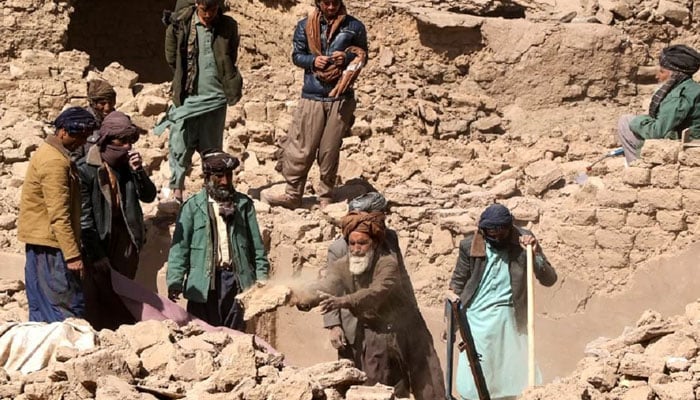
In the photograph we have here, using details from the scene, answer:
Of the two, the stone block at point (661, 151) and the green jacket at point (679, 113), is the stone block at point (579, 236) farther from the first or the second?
the green jacket at point (679, 113)

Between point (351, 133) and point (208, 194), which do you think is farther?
point (351, 133)

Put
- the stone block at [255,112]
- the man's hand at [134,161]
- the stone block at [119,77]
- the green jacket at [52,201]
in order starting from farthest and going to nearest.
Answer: the stone block at [119,77], the stone block at [255,112], the man's hand at [134,161], the green jacket at [52,201]

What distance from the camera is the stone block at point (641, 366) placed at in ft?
30.5

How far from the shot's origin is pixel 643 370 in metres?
9.28

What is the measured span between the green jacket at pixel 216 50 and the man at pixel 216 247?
1.73 m

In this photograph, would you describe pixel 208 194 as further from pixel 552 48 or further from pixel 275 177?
pixel 552 48

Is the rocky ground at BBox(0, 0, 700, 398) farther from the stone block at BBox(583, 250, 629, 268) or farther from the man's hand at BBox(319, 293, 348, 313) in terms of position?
the man's hand at BBox(319, 293, 348, 313)

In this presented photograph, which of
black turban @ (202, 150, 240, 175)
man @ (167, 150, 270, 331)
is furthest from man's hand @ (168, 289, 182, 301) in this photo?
black turban @ (202, 150, 240, 175)

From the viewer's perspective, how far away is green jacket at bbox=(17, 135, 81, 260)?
393 inches

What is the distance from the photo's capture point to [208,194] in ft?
35.7

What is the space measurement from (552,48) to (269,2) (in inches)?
92.5

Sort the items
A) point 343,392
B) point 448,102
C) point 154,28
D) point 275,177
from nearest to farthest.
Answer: point 343,392, point 275,177, point 448,102, point 154,28

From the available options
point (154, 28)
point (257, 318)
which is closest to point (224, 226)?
point (257, 318)

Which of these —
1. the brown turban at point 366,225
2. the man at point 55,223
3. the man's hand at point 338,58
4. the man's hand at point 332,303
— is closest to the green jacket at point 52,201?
the man at point 55,223
